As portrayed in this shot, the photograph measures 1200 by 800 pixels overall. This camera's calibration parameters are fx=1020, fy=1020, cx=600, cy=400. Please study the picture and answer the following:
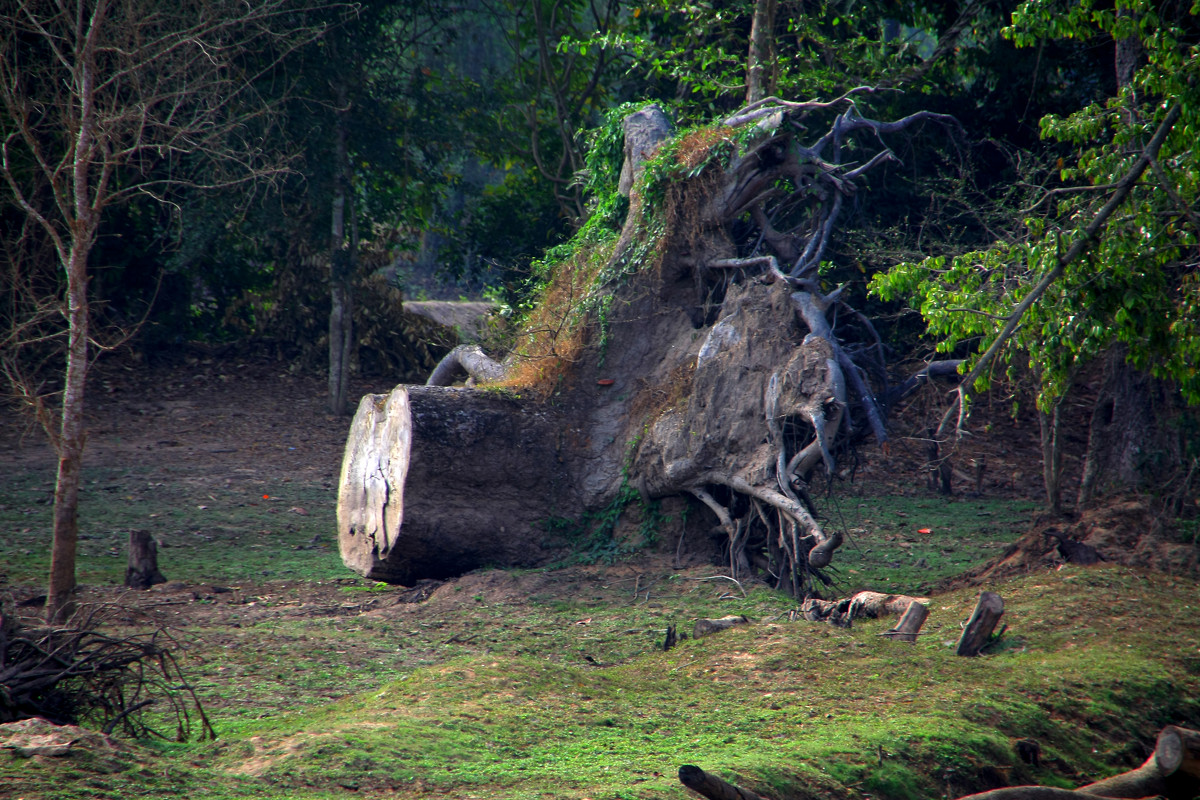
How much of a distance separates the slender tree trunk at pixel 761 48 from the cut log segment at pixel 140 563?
27.8ft

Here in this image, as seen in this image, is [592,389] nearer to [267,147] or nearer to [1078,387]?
[267,147]

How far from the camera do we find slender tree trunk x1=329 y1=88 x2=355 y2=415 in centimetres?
1579

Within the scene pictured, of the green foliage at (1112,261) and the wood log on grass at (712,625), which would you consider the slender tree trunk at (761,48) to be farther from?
the wood log on grass at (712,625)

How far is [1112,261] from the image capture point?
6.52 meters

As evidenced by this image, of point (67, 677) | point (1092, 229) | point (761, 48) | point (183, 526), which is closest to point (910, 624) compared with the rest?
point (1092, 229)

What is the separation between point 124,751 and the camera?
157 inches

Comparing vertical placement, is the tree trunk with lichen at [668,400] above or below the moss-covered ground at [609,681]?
above

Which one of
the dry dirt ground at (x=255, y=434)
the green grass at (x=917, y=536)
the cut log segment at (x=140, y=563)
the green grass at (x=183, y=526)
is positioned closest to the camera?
the cut log segment at (x=140, y=563)

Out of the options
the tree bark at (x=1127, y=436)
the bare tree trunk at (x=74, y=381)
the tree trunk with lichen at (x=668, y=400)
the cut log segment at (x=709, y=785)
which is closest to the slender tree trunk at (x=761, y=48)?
the tree trunk with lichen at (x=668, y=400)

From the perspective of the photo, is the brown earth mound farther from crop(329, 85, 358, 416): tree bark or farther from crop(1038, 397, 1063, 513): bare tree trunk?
crop(329, 85, 358, 416): tree bark

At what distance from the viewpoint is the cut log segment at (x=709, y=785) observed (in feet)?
12.1

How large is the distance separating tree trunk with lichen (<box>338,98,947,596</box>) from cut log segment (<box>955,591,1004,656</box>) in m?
1.42

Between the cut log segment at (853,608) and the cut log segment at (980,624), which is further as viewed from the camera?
the cut log segment at (853,608)

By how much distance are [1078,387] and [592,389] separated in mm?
9681
